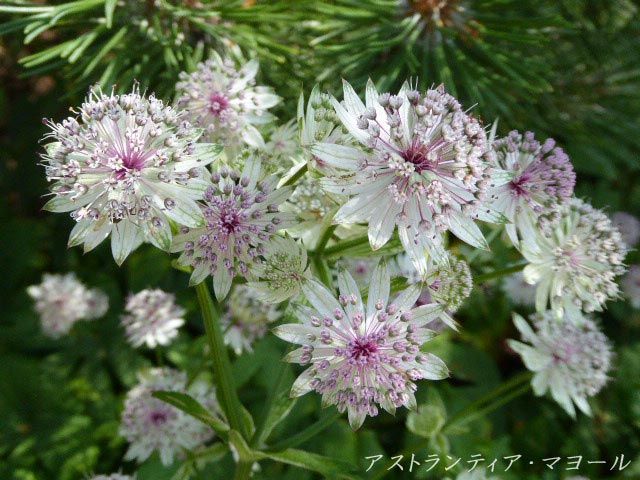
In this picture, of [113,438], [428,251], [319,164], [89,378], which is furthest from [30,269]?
[428,251]

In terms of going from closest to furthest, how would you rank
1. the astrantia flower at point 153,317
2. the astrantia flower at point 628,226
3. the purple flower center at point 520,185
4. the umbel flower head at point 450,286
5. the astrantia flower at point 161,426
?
1. the umbel flower head at point 450,286
2. the purple flower center at point 520,185
3. the astrantia flower at point 161,426
4. the astrantia flower at point 153,317
5. the astrantia flower at point 628,226

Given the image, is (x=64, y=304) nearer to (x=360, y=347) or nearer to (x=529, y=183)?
(x=360, y=347)

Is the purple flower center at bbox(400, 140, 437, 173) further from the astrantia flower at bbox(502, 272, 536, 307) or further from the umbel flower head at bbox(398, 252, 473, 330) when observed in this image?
Answer: the astrantia flower at bbox(502, 272, 536, 307)

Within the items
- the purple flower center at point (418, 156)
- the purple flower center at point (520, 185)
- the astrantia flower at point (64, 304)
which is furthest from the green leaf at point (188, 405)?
the astrantia flower at point (64, 304)

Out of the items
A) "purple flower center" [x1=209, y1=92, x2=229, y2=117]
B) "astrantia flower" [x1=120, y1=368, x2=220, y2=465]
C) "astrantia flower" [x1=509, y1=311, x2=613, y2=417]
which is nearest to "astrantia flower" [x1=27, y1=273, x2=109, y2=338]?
"astrantia flower" [x1=120, y1=368, x2=220, y2=465]

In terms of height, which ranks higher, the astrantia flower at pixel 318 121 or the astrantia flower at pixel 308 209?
the astrantia flower at pixel 318 121

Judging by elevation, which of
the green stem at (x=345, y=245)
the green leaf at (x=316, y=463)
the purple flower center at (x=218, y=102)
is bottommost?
the green leaf at (x=316, y=463)

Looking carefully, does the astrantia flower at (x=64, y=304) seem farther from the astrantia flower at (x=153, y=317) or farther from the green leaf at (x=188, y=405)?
the green leaf at (x=188, y=405)
